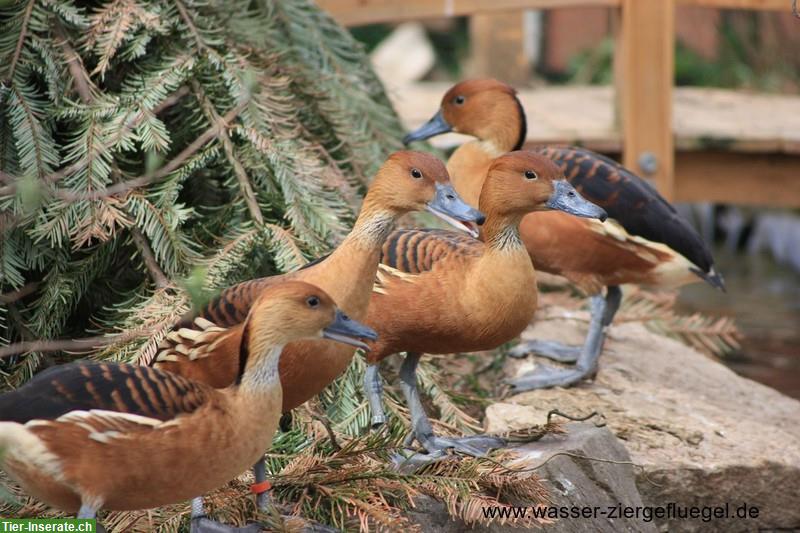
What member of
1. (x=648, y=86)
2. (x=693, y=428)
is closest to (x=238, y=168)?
(x=693, y=428)

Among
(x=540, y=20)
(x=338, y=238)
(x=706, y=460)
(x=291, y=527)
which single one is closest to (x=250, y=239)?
(x=338, y=238)

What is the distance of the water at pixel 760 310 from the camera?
715 centimetres

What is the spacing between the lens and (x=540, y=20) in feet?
43.9

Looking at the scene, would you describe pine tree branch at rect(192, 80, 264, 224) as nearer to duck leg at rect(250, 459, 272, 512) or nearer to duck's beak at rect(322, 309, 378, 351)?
duck leg at rect(250, 459, 272, 512)

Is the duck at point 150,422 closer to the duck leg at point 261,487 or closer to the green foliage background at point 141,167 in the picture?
the duck leg at point 261,487

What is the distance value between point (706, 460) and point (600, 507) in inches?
28.2

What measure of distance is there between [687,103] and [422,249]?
18.3 feet

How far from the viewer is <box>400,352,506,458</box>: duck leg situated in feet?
11.5

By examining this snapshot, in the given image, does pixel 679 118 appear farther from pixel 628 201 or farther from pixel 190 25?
pixel 190 25

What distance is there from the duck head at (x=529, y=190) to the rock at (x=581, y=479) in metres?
0.69

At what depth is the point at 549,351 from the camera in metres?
4.79

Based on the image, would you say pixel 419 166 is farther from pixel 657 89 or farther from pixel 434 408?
pixel 657 89

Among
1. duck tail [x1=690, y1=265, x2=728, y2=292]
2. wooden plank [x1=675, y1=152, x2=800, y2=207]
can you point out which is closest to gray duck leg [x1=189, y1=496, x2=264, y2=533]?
duck tail [x1=690, y1=265, x2=728, y2=292]

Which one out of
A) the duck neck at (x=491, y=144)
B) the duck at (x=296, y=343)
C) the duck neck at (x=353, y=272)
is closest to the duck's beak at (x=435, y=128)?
the duck neck at (x=491, y=144)
